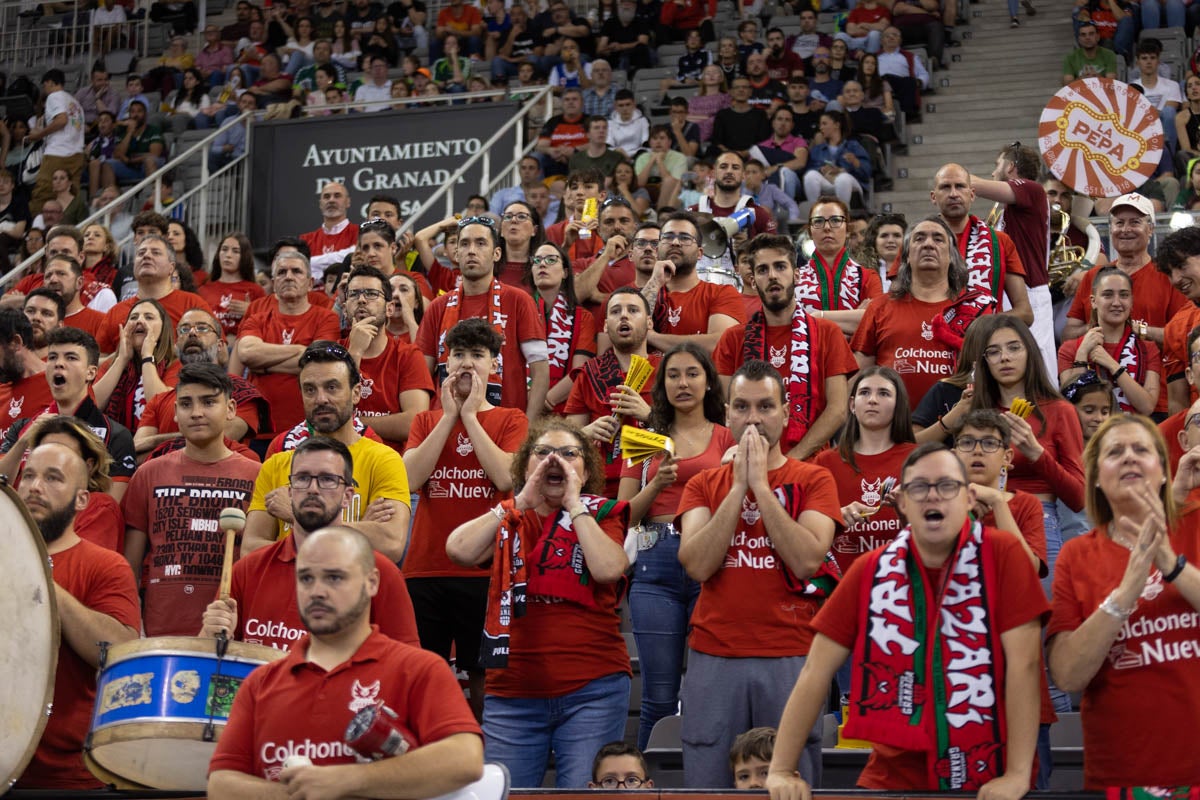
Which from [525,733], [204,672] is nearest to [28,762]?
[204,672]

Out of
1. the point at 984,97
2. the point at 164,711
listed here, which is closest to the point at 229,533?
the point at 164,711

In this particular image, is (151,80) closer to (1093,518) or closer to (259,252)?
(259,252)

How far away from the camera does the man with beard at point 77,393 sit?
7.43 m

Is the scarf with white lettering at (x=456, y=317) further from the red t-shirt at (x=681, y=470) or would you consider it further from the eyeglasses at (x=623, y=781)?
the eyeglasses at (x=623, y=781)

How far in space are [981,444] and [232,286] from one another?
19.7 ft

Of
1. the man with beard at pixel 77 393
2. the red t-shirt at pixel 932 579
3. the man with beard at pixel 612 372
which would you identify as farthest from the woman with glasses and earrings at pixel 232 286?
the red t-shirt at pixel 932 579

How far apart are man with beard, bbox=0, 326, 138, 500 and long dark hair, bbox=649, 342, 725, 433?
2.38 meters

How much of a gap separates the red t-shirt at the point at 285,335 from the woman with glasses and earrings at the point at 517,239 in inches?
44.9

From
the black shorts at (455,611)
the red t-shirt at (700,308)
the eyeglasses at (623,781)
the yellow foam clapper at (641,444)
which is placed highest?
the red t-shirt at (700,308)

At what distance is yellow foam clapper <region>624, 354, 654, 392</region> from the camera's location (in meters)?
7.45

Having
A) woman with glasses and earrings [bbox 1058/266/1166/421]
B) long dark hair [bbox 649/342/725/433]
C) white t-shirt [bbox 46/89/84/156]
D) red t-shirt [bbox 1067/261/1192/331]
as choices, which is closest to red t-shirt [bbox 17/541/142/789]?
long dark hair [bbox 649/342/725/433]

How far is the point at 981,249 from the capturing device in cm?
852

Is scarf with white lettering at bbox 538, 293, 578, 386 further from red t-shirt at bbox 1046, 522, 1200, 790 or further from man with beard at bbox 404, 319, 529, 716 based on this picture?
red t-shirt at bbox 1046, 522, 1200, 790

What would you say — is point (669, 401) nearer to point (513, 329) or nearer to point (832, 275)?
point (513, 329)
